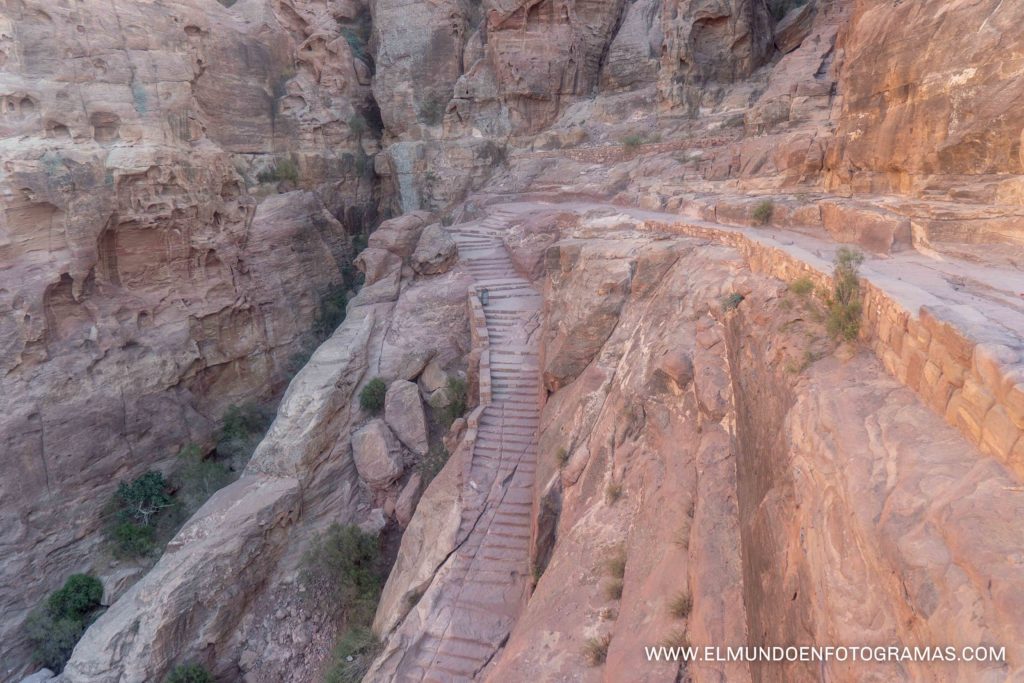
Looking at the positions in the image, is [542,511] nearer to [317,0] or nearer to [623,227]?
[623,227]

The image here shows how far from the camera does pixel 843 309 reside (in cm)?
540

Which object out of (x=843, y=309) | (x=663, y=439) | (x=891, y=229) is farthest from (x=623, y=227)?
(x=843, y=309)


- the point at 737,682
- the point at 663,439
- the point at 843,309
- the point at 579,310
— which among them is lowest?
the point at 737,682

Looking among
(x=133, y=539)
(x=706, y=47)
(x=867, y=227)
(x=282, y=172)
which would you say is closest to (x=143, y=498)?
(x=133, y=539)

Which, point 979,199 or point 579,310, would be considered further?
point 579,310

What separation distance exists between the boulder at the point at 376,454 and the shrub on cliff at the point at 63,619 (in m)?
7.28

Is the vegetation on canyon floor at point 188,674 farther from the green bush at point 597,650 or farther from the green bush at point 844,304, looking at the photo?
the green bush at point 844,304

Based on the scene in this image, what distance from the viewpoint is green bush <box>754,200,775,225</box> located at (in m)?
10.3

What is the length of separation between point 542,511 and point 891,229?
6177mm

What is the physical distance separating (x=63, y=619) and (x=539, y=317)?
12.9 meters

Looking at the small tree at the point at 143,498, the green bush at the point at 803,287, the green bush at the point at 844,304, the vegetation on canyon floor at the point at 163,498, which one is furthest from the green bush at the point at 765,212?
the small tree at the point at 143,498

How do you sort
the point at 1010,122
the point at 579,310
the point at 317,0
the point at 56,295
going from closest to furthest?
the point at 1010,122, the point at 579,310, the point at 56,295, the point at 317,0

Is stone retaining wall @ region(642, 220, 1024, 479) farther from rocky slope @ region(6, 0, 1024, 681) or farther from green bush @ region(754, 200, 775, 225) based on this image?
green bush @ region(754, 200, 775, 225)

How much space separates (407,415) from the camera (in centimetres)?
1334
